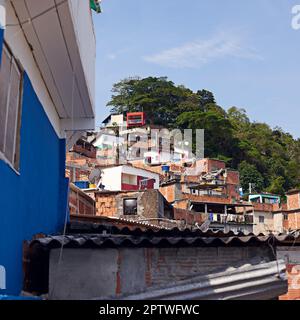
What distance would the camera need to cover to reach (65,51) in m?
6.28

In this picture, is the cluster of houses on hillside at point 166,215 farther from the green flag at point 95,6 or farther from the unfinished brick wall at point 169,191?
the green flag at point 95,6

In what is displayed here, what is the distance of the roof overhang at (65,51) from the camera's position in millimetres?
5461

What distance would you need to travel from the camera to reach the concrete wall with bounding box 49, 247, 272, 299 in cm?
589

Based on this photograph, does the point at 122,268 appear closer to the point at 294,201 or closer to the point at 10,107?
the point at 10,107

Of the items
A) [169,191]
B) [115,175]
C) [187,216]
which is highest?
[115,175]

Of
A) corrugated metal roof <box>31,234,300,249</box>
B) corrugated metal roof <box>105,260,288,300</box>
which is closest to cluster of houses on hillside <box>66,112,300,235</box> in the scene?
corrugated metal roof <box>31,234,300,249</box>

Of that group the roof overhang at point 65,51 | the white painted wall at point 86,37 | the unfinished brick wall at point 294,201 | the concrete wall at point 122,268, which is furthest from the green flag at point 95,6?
the unfinished brick wall at point 294,201

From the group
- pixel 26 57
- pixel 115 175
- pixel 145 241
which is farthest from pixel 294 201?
pixel 26 57

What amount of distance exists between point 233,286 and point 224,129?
6749 centimetres

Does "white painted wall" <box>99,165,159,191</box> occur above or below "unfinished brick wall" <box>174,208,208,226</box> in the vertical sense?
above

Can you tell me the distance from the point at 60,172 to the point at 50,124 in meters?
1.17

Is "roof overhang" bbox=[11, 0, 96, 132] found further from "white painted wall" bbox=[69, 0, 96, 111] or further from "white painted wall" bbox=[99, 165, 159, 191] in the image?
"white painted wall" bbox=[99, 165, 159, 191]

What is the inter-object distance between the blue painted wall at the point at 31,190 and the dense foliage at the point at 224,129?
60.4 m

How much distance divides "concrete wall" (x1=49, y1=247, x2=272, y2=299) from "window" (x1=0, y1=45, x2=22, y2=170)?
1196 mm
